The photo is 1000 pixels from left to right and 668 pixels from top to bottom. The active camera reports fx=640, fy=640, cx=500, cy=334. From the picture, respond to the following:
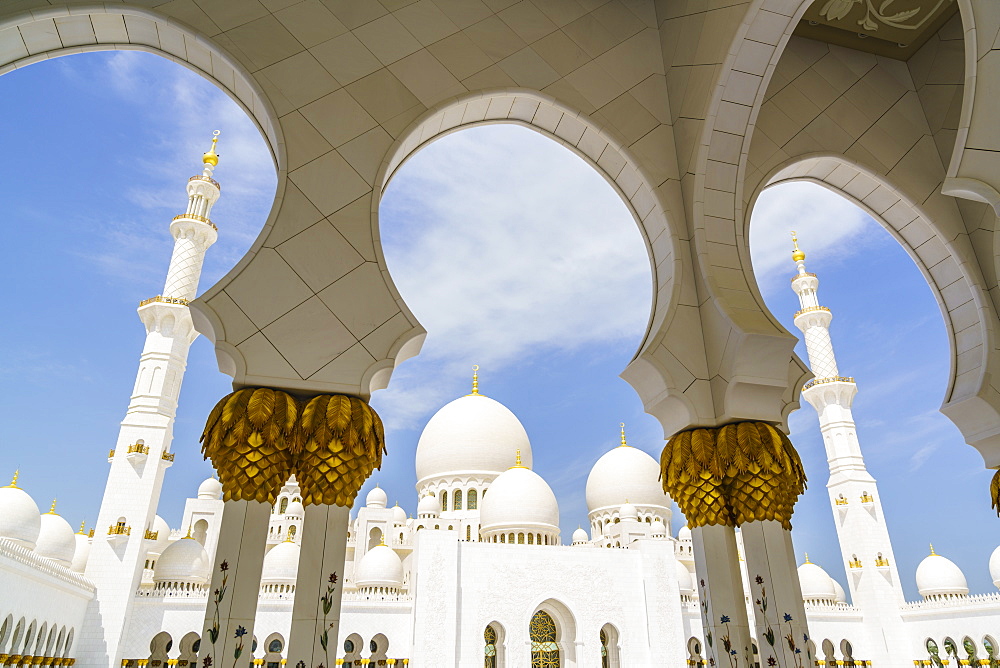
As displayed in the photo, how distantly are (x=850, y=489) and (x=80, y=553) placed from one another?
70.6 feet

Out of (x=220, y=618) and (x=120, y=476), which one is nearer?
(x=220, y=618)

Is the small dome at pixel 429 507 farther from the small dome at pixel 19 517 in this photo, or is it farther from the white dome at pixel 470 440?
the small dome at pixel 19 517

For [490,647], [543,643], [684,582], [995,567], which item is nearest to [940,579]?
[995,567]

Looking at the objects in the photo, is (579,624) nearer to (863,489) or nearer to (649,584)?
(649,584)

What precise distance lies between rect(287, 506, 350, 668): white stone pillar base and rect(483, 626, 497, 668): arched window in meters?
13.1

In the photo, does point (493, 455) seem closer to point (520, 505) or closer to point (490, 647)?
point (520, 505)

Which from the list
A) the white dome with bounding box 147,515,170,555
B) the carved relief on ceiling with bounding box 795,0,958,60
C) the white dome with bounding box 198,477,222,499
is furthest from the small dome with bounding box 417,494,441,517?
the carved relief on ceiling with bounding box 795,0,958,60

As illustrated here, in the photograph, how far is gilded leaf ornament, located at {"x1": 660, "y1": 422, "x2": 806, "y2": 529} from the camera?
10.6 feet

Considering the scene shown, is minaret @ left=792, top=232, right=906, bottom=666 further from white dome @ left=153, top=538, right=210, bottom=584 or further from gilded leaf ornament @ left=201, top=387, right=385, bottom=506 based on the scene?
gilded leaf ornament @ left=201, top=387, right=385, bottom=506

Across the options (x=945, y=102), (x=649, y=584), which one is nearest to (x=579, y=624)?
Answer: (x=649, y=584)

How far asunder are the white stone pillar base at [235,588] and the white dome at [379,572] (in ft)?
55.0

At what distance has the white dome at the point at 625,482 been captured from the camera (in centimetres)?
2309

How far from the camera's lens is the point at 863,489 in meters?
18.4

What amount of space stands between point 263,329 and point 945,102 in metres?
4.80
